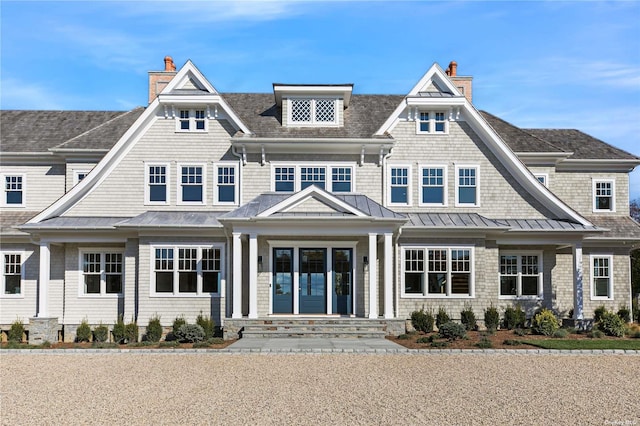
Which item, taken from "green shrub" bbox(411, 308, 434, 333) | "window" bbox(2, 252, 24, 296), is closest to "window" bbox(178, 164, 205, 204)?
"window" bbox(2, 252, 24, 296)

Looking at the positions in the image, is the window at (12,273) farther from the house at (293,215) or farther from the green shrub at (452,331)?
the green shrub at (452,331)

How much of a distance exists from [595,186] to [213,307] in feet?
54.3

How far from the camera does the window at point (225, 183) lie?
24.3m

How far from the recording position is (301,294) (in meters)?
23.3

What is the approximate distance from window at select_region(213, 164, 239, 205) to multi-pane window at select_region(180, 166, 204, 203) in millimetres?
585

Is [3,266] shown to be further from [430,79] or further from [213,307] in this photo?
[430,79]

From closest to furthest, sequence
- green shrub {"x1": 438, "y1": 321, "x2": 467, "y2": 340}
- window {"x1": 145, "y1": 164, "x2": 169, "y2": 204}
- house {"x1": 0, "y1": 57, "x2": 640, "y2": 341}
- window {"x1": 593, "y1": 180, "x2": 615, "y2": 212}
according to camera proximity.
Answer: green shrub {"x1": 438, "y1": 321, "x2": 467, "y2": 340}
house {"x1": 0, "y1": 57, "x2": 640, "y2": 341}
window {"x1": 145, "y1": 164, "x2": 169, "y2": 204}
window {"x1": 593, "y1": 180, "x2": 615, "y2": 212}

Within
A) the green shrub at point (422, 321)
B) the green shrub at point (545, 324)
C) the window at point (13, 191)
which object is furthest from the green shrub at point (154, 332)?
the green shrub at point (545, 324)

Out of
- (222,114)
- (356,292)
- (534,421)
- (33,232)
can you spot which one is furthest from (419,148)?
(534,421)

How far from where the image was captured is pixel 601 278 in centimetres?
2598

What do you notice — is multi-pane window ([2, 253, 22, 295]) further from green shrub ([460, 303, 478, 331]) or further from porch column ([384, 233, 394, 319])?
green shrub ([460, 303, 478, 331])

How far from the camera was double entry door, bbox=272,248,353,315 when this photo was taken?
2325 cm

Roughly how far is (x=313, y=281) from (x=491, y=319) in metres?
6.39

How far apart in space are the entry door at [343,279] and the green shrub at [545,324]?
6.38 meters
